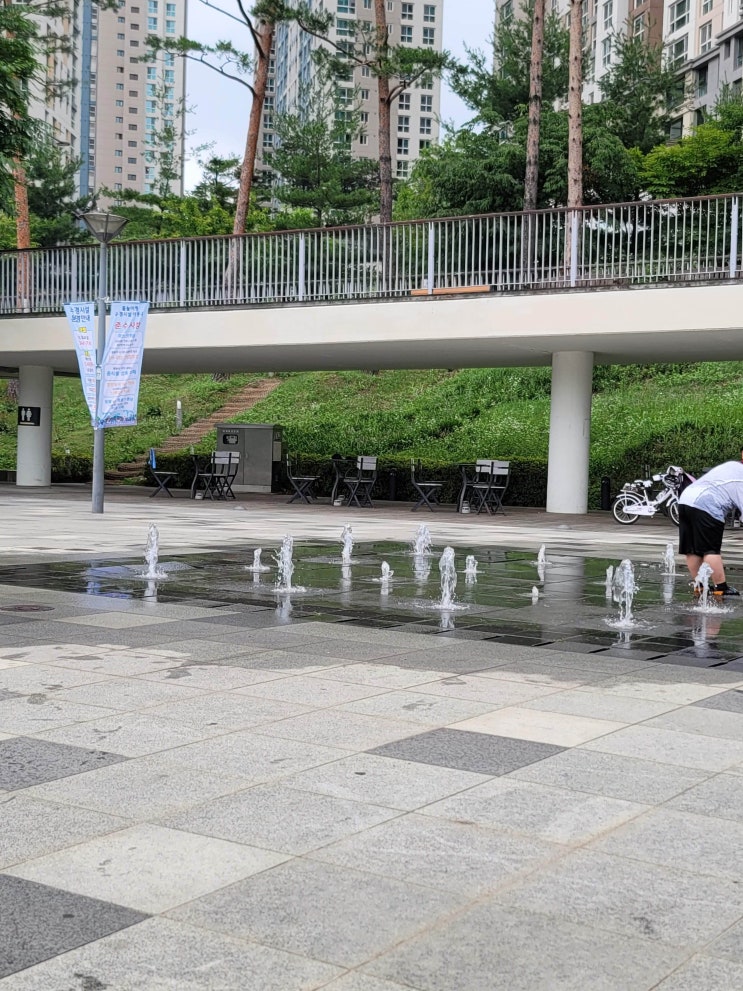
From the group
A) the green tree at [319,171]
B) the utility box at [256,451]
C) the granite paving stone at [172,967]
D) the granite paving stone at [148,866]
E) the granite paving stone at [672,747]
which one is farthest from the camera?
the green tree at [319,171]

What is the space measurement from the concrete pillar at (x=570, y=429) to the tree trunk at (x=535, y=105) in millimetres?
11509

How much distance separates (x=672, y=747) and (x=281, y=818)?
81.7 inches

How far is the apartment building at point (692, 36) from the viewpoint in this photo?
212 feet

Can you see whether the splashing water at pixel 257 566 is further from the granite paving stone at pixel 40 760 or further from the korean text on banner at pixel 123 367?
the korean text on banner at pixel 123 367

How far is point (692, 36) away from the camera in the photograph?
6988 centimetres

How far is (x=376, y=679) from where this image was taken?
7188 millimetres

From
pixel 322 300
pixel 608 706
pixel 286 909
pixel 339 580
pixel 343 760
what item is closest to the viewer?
pixel 286 909

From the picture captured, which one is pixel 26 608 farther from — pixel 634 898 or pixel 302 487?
pixel 302 487

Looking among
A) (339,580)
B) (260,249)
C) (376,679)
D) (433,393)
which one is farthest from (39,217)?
(376,679)

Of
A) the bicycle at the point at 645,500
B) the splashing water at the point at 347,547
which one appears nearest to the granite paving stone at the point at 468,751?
the splashing water at the point at 347,547

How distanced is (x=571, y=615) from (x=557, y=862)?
6.53 metres

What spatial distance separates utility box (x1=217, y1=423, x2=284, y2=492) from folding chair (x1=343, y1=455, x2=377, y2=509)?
15.6ft

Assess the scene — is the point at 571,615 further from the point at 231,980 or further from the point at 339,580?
the point at 231,980

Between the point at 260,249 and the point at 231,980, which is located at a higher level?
the point at 260,249
